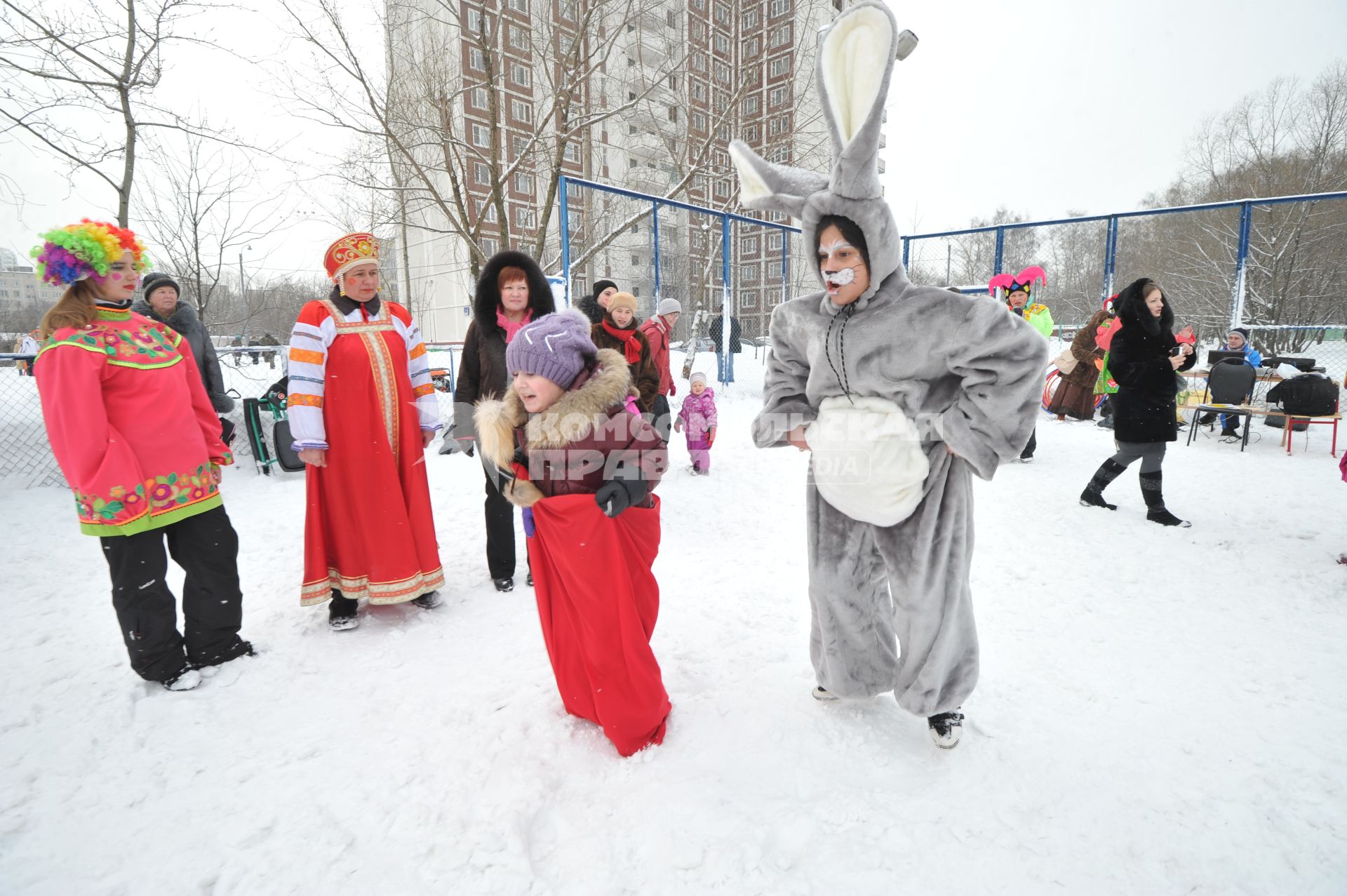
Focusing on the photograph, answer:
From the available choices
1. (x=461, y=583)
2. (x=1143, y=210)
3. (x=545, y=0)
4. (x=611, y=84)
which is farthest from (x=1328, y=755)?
(x=611, y=84)

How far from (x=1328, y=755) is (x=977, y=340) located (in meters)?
1.89

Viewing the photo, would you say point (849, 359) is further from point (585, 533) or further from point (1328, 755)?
point (1328, 755)

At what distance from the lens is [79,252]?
2.36m

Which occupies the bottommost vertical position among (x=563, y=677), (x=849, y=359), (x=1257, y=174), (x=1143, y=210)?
(x=563, y=677)

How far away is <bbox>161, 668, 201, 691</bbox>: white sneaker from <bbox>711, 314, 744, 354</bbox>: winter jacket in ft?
28.9

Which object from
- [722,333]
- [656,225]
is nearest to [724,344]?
[722,333]

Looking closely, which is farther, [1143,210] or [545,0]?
[545,0]

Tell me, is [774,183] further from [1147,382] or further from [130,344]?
[1147,382]

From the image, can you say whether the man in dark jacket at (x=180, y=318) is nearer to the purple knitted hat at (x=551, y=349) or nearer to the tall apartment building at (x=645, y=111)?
the tall apartment building at (x=645, y=111)

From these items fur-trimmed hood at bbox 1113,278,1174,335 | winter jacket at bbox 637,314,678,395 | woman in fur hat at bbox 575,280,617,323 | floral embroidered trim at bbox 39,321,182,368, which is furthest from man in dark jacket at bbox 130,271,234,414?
fur-trimmed hood at bbox 1113,278,1174,335

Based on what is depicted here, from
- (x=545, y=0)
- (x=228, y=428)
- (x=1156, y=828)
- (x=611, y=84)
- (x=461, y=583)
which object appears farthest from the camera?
(x=611, y=84)

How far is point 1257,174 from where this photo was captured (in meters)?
16.2

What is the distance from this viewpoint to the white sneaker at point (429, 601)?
334 cm

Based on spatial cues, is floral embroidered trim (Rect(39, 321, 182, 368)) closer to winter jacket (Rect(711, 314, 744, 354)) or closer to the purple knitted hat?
the purple knitted hat
